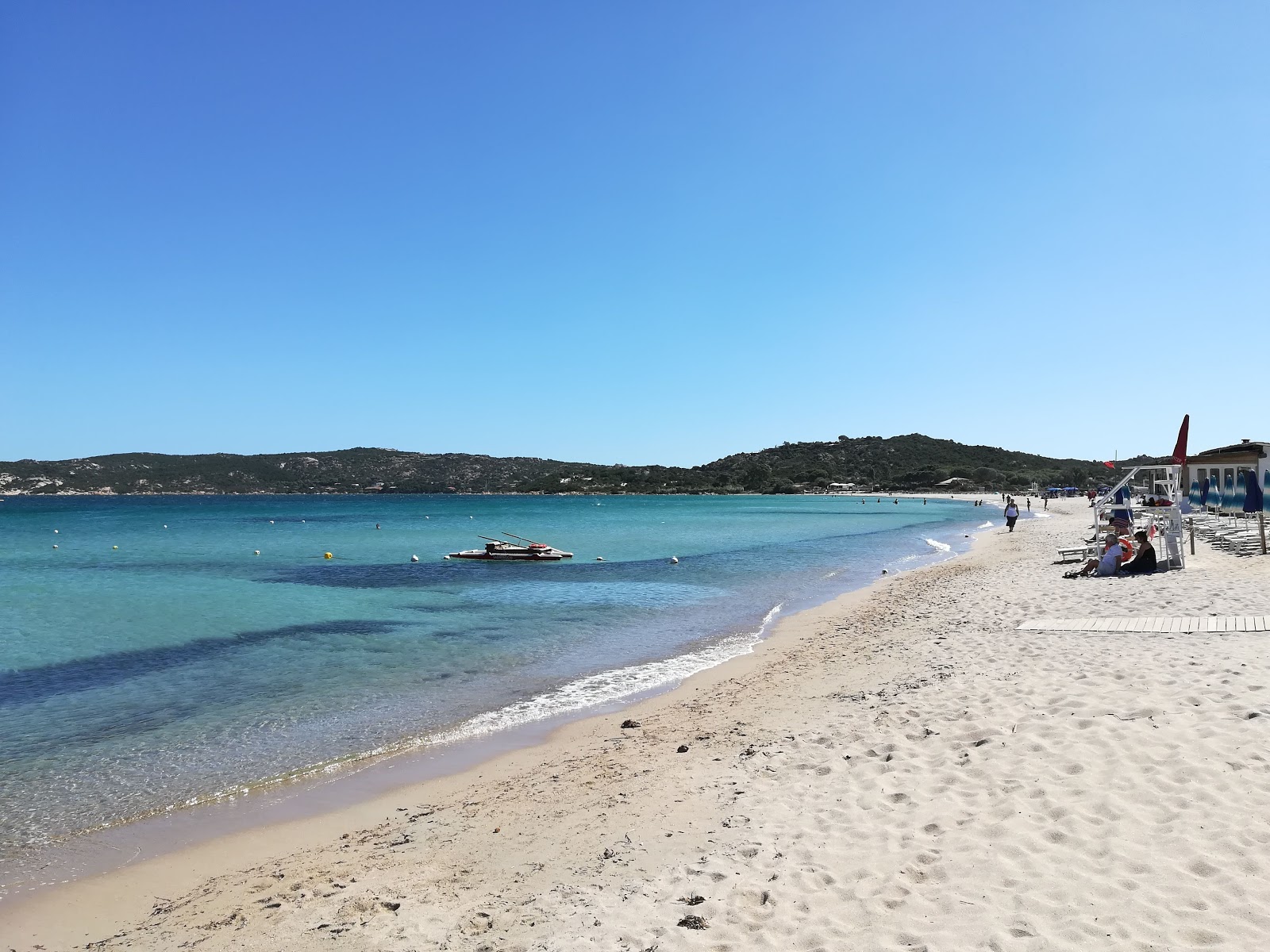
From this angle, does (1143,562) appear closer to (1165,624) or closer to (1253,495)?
(1165,624)

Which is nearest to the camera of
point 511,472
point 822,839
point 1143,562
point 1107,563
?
point 822,839

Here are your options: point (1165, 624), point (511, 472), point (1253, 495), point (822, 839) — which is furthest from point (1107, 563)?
point (511, 472)

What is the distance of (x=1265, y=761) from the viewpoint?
4930 mm

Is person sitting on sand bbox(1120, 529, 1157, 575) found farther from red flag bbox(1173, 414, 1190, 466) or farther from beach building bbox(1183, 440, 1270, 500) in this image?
beach building bbox(1183, 440, 1270, 500)

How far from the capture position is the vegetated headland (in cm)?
15088

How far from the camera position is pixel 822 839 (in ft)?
15.5

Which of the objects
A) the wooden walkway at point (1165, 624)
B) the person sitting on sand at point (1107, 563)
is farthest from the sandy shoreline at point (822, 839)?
the person sitting on sand at point (1107, 563)

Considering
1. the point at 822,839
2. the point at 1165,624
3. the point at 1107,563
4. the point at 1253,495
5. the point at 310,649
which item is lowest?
the point at 310,649

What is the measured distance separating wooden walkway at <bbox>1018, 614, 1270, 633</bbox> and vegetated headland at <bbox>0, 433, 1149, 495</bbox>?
129m

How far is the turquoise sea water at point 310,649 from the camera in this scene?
8227 mm

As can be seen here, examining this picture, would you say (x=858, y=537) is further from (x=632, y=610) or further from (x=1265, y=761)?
(x=1265, y=761)

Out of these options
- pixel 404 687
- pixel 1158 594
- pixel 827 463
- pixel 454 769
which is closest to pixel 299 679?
pixel 404 687

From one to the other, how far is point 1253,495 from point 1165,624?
16756 millimetres

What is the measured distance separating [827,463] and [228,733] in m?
175
